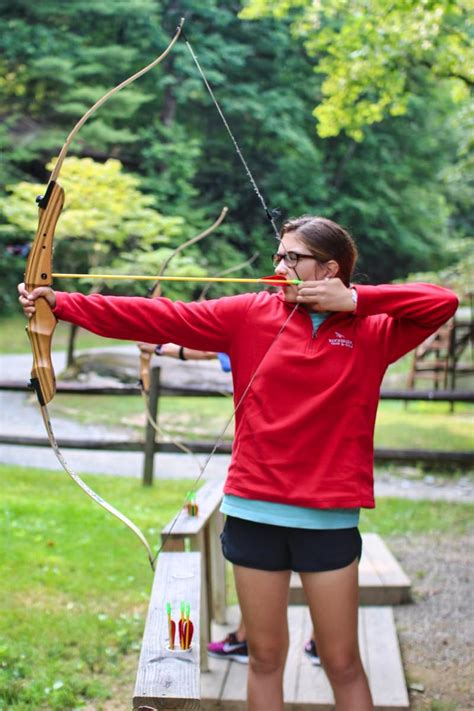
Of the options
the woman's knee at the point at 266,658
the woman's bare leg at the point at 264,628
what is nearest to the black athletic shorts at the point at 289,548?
the woman's bare leg at the point at 264,628

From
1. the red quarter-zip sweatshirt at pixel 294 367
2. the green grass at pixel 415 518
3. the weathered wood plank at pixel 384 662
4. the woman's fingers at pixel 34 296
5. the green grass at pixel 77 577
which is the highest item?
the woman's fingers at pixel 34 296

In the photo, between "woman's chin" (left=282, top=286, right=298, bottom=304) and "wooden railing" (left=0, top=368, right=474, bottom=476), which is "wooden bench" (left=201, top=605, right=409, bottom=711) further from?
"wooden railing" (left=0, top=368, right=474, bottom=476)

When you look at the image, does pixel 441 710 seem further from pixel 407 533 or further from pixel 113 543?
pixel 407 533

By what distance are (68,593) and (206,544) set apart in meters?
0.97

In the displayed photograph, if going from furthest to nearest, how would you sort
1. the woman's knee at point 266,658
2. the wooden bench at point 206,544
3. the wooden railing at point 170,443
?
the wooden railing at point 170,443 → the wooden bench at point 206,544 → the woman's knee at point 266,658

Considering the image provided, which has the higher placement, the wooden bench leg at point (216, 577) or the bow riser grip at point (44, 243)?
the bow riser grip at point (44, 243)

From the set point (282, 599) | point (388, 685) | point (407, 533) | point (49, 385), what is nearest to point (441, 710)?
point (388, 685)

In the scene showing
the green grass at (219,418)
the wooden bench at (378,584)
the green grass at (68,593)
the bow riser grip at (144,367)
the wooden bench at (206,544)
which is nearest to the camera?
the wooden bench at (206,544)

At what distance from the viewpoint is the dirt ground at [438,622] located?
294 centimetres

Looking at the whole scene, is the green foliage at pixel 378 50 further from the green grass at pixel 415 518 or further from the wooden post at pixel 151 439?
the green grass at pixel 415 518

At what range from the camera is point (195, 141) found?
58.5ft

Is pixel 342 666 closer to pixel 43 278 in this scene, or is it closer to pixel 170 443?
pixel 43 278

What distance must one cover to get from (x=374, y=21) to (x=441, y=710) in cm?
518

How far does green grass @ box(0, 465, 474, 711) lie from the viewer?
2883 millimetres
